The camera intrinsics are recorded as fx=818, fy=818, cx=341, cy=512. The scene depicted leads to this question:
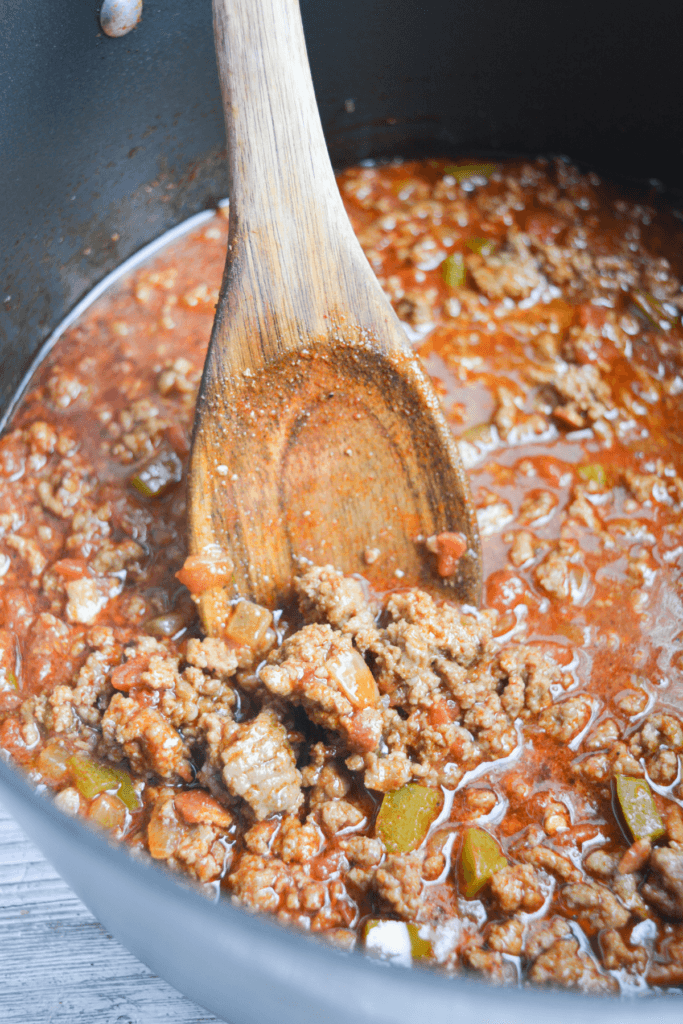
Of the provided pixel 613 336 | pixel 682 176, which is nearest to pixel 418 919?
pixel 613 336

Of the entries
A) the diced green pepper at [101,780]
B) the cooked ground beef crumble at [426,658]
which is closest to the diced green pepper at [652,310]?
the cooked ground beef crumble at [426,658]

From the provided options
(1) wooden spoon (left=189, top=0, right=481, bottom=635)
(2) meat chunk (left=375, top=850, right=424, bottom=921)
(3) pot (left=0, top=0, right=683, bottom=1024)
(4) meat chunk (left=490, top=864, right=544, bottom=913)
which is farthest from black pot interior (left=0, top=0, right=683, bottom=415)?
(4) meat chunk (left=490, top=864, right=544, bottom=913)

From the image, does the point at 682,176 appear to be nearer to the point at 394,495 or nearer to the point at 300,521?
the point at 394,495

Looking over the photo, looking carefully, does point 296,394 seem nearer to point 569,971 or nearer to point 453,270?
→ point 453,270

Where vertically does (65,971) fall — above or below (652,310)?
below

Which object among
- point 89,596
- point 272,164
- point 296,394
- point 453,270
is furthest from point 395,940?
point 453,270

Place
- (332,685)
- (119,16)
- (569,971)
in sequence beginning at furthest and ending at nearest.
Result: (119,16), (332,685), (569,971)
